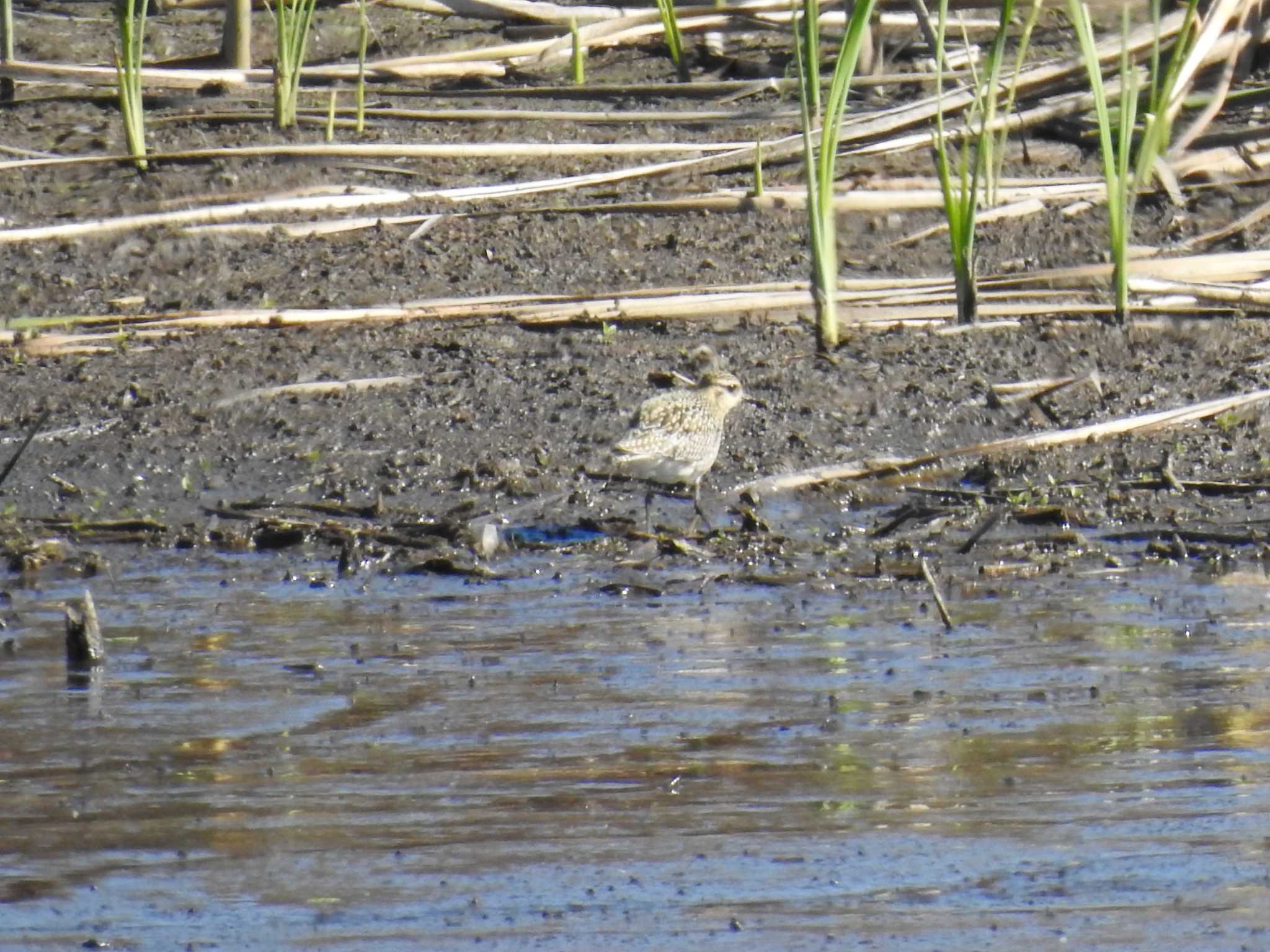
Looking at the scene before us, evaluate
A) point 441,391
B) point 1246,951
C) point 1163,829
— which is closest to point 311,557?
point 441,391

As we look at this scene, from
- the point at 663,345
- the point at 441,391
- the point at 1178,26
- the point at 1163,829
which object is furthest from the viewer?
the point at 1178,26

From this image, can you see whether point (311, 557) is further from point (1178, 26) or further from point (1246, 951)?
point (1178, 26)

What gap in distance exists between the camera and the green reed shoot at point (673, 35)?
11062 mm

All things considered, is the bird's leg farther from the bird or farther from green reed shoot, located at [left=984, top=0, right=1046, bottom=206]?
green reed shoot, located at [left=984, top=0, right=1046, bottom=206]

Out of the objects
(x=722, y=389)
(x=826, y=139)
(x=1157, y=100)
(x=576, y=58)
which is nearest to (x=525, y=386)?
(x=722, y=389)

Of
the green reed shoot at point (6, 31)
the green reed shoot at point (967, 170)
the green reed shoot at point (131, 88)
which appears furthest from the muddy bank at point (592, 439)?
the green reed shoot at point (6, 31)

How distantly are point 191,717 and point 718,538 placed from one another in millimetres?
2092

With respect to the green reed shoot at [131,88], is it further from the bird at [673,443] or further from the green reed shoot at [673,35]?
the bird at [673,443]

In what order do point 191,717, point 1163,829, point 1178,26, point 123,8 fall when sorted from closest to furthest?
point 1163,829, point 191,717, point 123,8, point 1178,26

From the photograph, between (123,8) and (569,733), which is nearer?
(569,733)

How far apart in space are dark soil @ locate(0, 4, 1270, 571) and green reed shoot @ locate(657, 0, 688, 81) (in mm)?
810

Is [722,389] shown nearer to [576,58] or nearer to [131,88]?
[131,88]

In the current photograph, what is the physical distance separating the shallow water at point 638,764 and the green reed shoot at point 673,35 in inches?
204

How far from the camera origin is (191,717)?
504 cm
